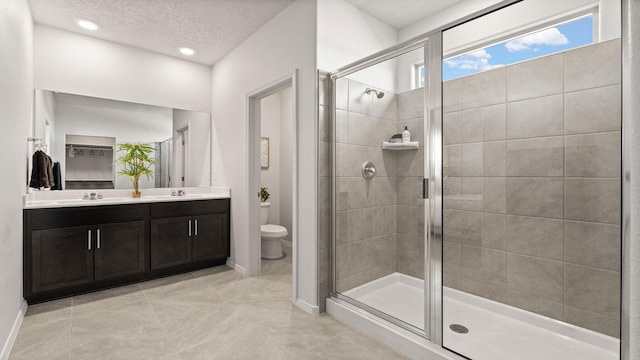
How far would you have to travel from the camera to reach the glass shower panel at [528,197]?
1.83m

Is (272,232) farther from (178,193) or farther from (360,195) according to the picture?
(360,195)

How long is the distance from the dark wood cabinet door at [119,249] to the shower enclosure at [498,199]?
84.0 inches

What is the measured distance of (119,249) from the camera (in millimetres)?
3018

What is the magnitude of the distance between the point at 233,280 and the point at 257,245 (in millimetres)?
425

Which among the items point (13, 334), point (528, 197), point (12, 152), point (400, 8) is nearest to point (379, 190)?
point (528, 197)

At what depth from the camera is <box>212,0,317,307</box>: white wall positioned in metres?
2.54

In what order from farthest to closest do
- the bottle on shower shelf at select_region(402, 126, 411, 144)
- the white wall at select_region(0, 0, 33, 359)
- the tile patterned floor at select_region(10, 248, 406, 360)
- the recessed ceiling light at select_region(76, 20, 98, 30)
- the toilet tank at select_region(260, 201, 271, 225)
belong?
1. the toilet tank at select_region(260, 201, 271, 225)
2. the recessed ceiling light at select_region(76, 20, 98, 30)
3. the bottle on shower shelf at select_region(402, 126, 411, 144)
4. the tile patterned floor at select_region(10, 248, 406, 360)
5. the white wall at select_region(0, 0, 33, 359)

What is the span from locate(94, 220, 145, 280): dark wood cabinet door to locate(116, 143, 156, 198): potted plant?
0.58 m

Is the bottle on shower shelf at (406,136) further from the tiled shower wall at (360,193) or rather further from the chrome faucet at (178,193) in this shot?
the chrome faucet at (178,193)

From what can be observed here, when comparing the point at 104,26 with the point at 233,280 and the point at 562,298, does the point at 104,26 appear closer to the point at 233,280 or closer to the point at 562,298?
the point at 233,280

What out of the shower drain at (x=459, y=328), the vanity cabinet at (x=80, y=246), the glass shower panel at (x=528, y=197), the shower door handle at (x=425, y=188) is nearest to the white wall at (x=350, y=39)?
the glass shower panel at (x=528, y=197)

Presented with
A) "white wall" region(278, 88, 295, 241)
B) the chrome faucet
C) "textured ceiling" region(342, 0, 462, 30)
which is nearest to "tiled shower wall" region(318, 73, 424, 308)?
"textured ceiling" region(342, 0, 462, 30)

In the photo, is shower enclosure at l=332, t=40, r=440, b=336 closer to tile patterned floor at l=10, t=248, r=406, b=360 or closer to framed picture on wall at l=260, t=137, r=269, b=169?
tile patterned floor at l=10, t=248, r=406, b=360

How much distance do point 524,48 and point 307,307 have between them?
2424mm
